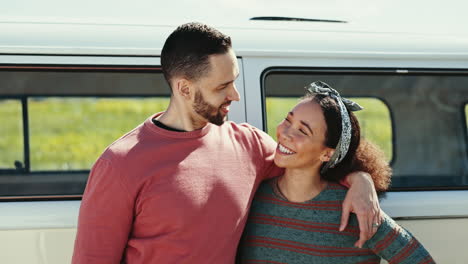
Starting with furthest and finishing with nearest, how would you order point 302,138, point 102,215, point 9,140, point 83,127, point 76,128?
point 83,127 → point 76,128 → point 9,140 → point 302,138 → point 102,215

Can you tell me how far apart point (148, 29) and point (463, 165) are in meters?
2.47

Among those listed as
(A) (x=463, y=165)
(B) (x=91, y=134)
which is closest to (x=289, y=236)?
(A) (x=463, y=165)

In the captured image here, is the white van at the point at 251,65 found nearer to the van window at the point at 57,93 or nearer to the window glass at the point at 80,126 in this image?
the van window at the point at 57,93

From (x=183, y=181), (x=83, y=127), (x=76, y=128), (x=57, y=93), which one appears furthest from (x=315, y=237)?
(x=83, y=127)

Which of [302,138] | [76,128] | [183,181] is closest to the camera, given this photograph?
[183,181]

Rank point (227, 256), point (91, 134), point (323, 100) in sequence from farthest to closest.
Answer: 1. point (91, 134)
2. point (323, 100)
3. point (227, 256)

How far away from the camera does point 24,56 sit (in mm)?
3086

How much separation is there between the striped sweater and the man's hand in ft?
0.18

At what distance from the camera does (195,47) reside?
2617mm

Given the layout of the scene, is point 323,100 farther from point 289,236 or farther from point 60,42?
point 60,42

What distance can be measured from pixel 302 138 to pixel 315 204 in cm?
29

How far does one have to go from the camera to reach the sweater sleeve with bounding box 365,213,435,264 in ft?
8.60

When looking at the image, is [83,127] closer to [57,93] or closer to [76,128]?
[76,128]

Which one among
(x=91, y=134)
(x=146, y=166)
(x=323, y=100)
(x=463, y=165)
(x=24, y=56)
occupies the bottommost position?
(x=91, y=134)
